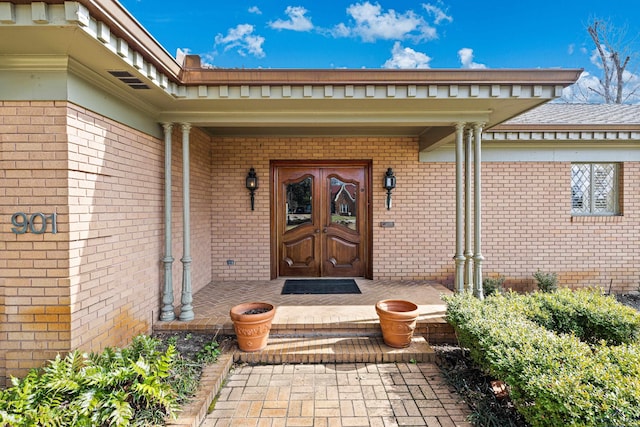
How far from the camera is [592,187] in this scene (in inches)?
226

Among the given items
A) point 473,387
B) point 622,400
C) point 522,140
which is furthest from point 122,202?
point 522,140

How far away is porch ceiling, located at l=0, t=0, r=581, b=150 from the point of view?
2133 mm

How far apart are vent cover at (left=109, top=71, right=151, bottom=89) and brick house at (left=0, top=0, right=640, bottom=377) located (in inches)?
0.8

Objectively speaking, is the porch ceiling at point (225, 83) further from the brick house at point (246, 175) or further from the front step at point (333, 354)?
the front step at point (333, 354)

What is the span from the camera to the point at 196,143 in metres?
4.85

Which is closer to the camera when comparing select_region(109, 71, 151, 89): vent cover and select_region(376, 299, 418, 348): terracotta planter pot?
select_region(109, 71, 151, 89): vent cover

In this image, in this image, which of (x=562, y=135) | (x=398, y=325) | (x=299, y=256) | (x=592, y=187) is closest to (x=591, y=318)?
(x=398, y=325)

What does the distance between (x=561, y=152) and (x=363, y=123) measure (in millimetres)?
3957

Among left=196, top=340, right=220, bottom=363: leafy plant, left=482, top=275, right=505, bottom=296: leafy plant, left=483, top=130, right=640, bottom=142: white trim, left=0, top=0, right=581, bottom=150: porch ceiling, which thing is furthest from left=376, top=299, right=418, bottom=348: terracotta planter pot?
left=483, top=130, right=640, bottom=142: white trim

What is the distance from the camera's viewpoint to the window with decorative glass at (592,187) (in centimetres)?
573

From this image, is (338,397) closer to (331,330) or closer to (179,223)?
(331,330)

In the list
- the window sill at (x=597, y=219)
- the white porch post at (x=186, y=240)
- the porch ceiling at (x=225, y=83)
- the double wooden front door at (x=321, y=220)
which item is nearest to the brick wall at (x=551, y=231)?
the window sill at (x=597, y=219)

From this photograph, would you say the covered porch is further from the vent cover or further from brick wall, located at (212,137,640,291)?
the vent cover

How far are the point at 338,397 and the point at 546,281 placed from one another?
176 inches
